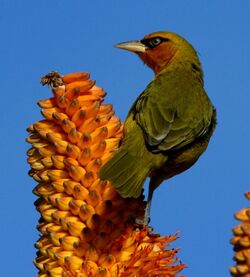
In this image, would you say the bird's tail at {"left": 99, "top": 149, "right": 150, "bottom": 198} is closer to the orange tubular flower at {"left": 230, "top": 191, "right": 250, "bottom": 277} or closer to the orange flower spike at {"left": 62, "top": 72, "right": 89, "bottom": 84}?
the orange flower spike at {"left": 62, "top": 72, "right": 89, "bottom": 84}

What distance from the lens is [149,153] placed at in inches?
176

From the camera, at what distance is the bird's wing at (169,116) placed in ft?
14.9

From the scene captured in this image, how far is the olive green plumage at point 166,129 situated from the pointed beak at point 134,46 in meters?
0.88

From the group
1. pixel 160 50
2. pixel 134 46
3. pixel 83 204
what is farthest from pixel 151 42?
pixel 83 204

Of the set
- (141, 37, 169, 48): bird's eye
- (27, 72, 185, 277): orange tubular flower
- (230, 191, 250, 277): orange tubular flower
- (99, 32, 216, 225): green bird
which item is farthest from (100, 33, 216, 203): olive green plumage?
(230, 191, 250, 277): orange tubular flower

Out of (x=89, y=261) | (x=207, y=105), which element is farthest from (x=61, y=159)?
(x=207, y=105)

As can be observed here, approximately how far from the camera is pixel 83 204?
232cm

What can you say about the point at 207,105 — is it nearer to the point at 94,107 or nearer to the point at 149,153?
the point at 149,153

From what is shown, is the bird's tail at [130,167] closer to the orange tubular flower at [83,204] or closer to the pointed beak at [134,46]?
the orange tubular flower at [83,204]

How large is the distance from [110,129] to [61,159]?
279 mm

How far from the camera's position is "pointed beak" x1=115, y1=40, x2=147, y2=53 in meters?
6.62

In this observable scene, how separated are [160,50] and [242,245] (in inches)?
226

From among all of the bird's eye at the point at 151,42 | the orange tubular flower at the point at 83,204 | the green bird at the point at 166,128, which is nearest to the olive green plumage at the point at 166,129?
the green bird at the point at 166,128

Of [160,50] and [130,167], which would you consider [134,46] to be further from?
[130,167]
